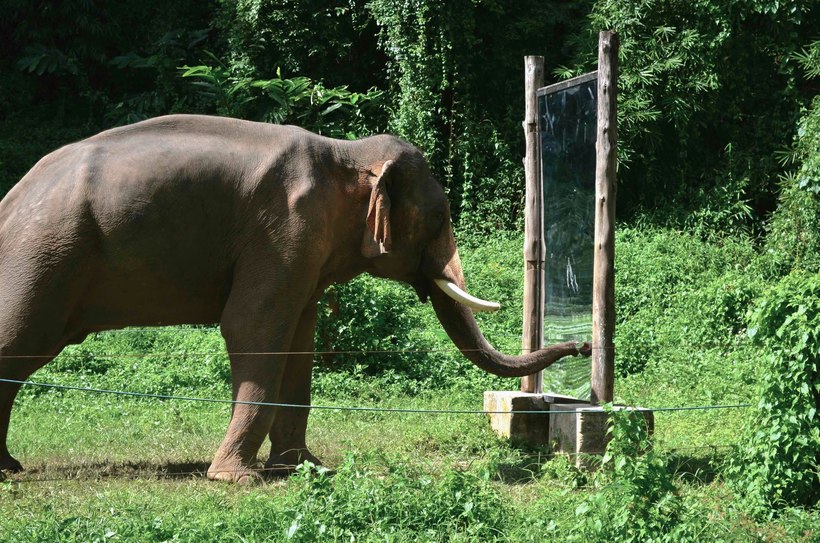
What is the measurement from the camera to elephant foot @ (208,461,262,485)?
665 centimetres

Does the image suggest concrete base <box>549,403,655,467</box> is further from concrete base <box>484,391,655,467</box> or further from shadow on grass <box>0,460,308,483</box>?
shadow on grass <box>0,460,308,483</box>

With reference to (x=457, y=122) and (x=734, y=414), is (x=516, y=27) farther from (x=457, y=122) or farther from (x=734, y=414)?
(x=734, y=414)

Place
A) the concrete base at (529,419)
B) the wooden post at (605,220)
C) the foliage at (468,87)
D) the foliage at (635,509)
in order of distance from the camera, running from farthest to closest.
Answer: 1. the foliage at (468,87)
2. the concrete base at (529,419)
3. the wooden post at (605,220)
4. the foliage at (635,509)

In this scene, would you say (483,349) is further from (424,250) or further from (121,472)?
(121,472)

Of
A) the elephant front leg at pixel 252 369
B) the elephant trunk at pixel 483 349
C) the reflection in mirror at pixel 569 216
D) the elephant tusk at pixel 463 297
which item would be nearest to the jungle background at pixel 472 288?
the elephant front leg at pixel 252 369

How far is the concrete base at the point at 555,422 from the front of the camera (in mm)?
7031

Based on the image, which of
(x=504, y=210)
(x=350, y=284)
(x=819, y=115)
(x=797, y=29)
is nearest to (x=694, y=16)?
(x=797, y=29)

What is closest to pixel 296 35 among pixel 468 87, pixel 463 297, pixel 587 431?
pixel 468 87

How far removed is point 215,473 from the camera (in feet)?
22.1

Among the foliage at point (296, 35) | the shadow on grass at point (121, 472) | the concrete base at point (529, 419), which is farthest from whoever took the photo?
the foliage at point (296, 35)

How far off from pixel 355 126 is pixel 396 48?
140 cm

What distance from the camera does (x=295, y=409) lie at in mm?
7500

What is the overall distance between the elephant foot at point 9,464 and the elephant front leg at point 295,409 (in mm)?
1605

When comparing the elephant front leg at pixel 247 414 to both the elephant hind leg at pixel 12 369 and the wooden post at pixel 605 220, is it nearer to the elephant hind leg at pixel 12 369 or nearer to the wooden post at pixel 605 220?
the elephant hind leg at pixel 12 369
